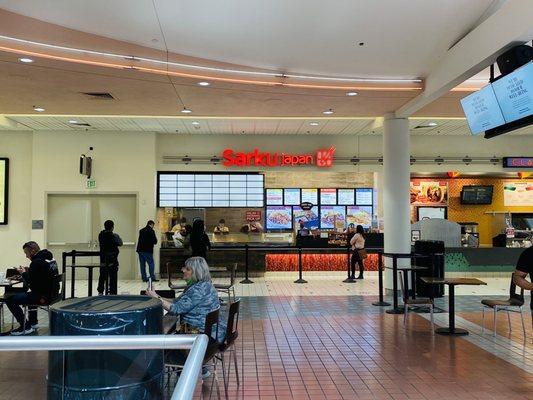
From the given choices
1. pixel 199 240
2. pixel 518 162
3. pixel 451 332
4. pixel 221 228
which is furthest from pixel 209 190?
pixel 518 162

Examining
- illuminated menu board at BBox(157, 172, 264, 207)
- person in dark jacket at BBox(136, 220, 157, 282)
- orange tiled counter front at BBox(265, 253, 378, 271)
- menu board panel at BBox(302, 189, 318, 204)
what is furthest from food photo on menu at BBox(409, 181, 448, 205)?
person in dark jacket at BBox(136, 220, 157, 282)

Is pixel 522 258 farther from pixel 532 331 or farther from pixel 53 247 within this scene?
pixel 53 247

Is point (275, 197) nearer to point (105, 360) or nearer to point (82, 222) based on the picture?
point (82, 222)

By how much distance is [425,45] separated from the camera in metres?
6.41

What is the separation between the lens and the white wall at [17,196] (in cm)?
1237

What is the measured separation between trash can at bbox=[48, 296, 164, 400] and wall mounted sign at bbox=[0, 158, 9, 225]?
1093 cm

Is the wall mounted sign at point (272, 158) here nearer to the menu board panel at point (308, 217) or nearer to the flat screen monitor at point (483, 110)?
the menu board panel at point (308, 217)

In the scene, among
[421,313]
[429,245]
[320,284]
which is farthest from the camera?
[320,284]

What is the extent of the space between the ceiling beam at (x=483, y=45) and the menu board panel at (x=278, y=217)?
686 cm

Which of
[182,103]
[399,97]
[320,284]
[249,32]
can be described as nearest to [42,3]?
[249,32]

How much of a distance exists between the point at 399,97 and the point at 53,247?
9.30 metres

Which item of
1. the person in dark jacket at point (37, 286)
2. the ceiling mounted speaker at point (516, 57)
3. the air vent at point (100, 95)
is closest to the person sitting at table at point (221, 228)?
the air vent at point (100, 95)

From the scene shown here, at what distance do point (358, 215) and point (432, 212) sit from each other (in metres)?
2.39

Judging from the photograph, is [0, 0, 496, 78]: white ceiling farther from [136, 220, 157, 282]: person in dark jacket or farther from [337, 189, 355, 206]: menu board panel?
[337, 189, 355, 206]: menu board panel
